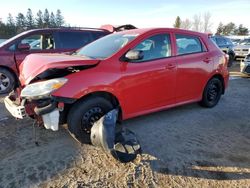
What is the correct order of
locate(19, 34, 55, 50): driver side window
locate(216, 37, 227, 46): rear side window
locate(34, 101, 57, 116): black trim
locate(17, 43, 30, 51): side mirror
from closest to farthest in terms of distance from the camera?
locate(34, 101, 57, 116): black trim < locate(17, 43, 30, 51): side mirror < locate(19, 34, 55, 50): driver side window < locate(216, 37, 227, 46): rear side window

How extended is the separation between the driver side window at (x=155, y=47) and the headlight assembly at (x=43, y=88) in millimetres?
1408

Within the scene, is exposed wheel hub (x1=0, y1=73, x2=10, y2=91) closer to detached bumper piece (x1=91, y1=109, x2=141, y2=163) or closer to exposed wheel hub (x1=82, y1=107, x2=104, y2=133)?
exposed wheel hub (x1=82, y1=107, x2=104, y2=133)

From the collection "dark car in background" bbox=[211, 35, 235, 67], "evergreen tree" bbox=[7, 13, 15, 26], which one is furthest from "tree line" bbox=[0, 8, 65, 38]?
"dark car in background" bbox=[211, 35, 235, 67]

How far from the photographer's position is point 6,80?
22.8ft

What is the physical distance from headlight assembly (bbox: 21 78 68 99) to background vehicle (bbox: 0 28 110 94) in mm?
3655

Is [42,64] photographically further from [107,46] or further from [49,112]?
[107,46]

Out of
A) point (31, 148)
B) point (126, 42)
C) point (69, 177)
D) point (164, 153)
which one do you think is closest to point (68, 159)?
point (69, 177)

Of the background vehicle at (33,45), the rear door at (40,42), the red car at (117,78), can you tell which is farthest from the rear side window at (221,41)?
the rear door at (40,42)

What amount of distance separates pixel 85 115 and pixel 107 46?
1.37 m

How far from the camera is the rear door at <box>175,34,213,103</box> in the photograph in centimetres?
480

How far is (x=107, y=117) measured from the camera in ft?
11.2

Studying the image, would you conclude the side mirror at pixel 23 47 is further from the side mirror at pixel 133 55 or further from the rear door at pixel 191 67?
the rear door at pixel 191 67

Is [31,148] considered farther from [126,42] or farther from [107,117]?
[126,42]

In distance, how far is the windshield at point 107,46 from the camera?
4172 mm
